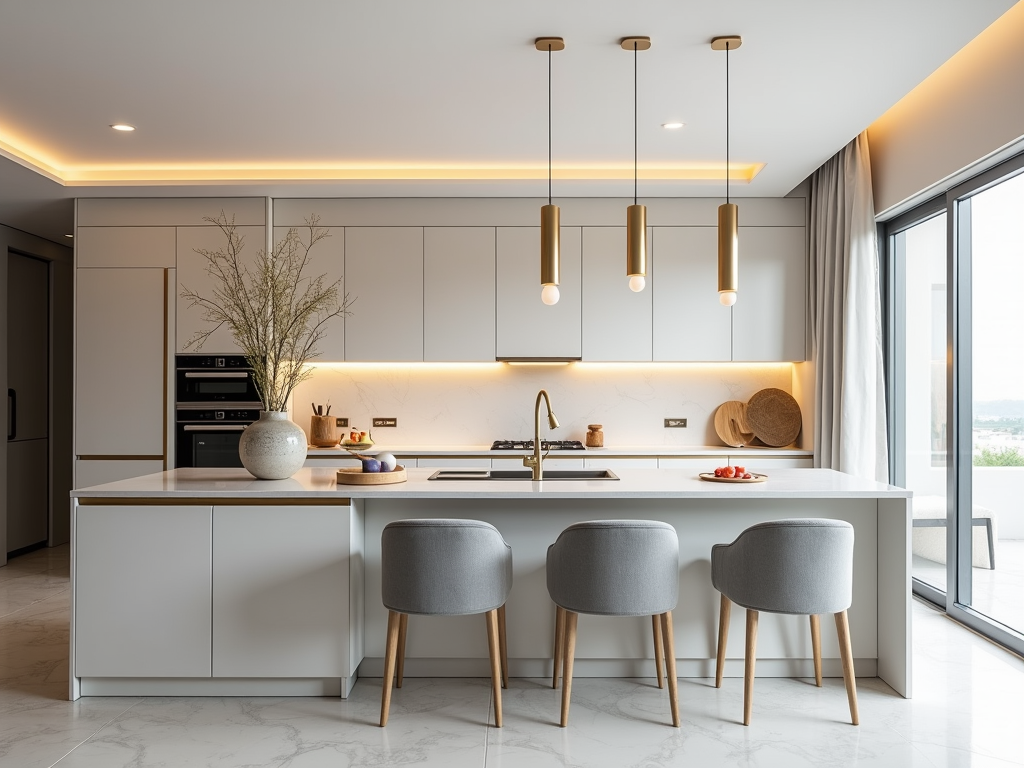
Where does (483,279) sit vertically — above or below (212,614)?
above

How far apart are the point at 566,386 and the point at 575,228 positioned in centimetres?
115

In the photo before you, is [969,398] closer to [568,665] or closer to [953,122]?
[953,122]

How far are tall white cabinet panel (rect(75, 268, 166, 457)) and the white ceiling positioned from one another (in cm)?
63

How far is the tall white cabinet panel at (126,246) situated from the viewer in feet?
16.5

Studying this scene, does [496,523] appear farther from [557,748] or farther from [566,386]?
[566,386]

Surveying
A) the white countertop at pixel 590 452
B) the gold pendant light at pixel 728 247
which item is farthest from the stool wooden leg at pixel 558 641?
the white countertop at pixel 590 452

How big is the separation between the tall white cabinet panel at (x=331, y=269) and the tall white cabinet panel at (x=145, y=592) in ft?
7.58

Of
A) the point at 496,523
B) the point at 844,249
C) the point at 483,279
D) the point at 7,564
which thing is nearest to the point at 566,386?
the point at 483,279

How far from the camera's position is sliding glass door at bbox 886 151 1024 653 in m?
3.55

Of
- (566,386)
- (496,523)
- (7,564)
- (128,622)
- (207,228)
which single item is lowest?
(7,564)

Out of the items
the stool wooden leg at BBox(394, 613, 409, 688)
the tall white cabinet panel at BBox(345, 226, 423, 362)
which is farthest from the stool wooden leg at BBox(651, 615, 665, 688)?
the tall white cabinet panel at BBox(345, 226, 423, 362)

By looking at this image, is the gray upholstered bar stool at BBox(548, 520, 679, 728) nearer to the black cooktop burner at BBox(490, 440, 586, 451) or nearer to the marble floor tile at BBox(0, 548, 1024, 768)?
the marble floor tile at BBox(0, 548, 1024, 768)

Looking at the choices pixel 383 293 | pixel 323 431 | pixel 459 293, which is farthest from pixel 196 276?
pixel 459 293

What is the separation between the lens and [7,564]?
18.5ft
